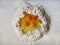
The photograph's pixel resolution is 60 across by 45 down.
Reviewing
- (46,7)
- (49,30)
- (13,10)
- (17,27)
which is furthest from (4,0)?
(49,30)

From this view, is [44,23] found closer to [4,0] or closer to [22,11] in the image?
[22,11]

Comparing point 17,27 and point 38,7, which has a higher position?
point 38,7

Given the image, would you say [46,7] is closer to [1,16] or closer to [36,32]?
[36,32]

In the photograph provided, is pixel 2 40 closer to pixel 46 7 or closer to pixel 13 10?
pixel 13 10

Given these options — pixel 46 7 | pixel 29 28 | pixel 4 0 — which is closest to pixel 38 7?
pixel 46 7

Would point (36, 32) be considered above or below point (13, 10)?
below

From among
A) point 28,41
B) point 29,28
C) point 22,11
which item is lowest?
point 28,41
